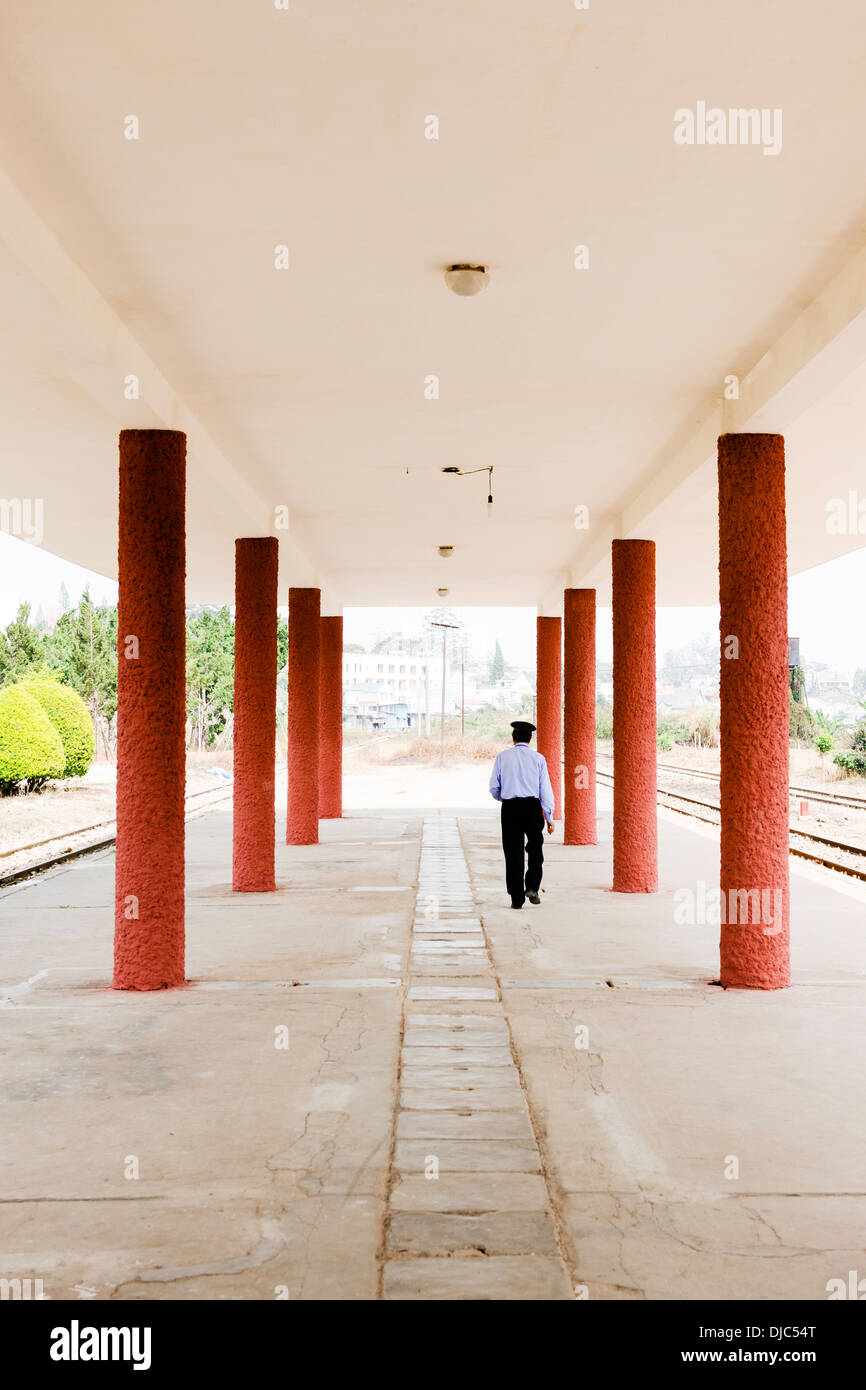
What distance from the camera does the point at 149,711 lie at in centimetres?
683

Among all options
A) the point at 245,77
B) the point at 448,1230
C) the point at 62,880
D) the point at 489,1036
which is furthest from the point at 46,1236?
the point at 62,880

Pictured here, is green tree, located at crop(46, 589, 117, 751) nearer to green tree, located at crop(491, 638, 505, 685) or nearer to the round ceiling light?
the round ceiling light

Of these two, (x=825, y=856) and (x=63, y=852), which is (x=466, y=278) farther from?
(x=63, y=852)

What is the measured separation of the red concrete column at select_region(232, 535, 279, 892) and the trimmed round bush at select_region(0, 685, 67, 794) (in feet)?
39.5

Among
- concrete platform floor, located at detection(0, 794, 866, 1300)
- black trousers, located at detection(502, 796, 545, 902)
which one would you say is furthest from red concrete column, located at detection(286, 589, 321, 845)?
concrete platform floor, located at detection(0, 794, 866, 1300)

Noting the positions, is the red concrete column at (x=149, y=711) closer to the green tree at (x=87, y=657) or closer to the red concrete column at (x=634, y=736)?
the red concrete column at (x=634, y=736)

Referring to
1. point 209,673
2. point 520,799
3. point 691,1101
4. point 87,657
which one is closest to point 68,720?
point 87,657

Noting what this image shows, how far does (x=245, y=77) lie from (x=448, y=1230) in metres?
3.64

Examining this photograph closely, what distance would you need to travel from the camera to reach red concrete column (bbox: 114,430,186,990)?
6770mm

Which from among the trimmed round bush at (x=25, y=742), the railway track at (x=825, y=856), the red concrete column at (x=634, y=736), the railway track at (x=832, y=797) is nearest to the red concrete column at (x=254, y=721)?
the red concrete column at (x=634, y=736)

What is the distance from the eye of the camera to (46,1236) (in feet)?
11.4

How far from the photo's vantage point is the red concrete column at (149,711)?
22.2ft

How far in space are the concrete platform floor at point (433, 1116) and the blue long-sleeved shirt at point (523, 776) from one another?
1.09 m

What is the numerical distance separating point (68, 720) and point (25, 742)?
223cm
